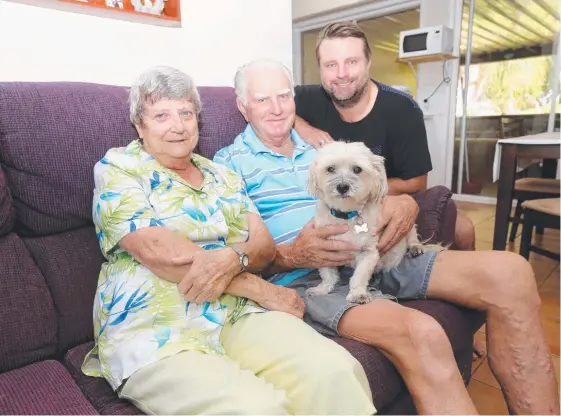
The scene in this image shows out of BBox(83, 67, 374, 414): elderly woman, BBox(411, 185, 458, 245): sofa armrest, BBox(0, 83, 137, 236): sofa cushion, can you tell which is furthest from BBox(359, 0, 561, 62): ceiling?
BBox(0, 83, 137, 236): sofa cushion

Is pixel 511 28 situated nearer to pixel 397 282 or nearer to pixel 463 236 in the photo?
pixel 463 236

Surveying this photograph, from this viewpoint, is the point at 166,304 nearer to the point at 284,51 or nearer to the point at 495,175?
the point at 284,51

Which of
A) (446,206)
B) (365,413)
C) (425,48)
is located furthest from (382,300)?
(425,48)

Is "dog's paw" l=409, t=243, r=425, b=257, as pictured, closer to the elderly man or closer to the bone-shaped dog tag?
the elderly man

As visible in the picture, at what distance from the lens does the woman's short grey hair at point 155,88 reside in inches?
50.0

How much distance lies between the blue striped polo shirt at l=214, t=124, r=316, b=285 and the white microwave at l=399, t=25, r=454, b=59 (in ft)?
11.5

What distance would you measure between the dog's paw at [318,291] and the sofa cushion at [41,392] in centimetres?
70

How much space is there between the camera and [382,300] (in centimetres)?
132

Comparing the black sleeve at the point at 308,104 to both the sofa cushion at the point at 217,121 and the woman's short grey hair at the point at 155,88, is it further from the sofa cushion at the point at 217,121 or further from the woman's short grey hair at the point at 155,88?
the woman's short grey hair at the point at 155,88

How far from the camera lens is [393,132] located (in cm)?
179

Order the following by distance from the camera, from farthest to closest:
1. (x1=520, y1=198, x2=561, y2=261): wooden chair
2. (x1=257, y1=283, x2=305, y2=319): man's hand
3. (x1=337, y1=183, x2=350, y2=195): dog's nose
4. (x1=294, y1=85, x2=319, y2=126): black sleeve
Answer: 1. (x1=520, y1=198, x2=561, y2=261): wooden chair
2. (x1=294, y1=85, x2=319, y2=126): black sleeve
3. (x1=337, y1=183, x2=350, y2=195): dog's nose
4. (x1=257, y1=283, x2=305, y2=319): man's hand

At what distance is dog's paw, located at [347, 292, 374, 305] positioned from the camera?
1.33 m

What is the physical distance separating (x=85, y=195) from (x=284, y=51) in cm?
147

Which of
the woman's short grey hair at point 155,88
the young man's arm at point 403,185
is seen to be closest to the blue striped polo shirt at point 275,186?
the woman's short grey hair at point 155,88
